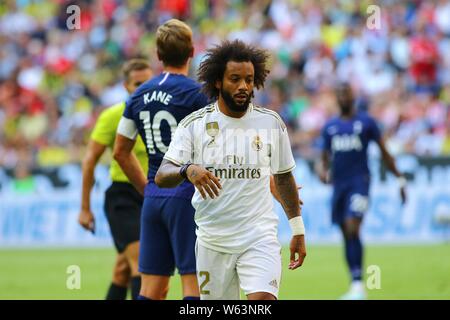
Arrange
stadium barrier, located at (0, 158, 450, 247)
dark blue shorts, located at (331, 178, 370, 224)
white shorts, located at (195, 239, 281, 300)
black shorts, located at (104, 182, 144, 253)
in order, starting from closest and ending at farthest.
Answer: white shorts, located at (195, 239, 281, 300) < black shorts, located at (104, 182, 144, 253) < dark blue shorts, located at (331, 178, 370, 224) < stadium barrier, located at (0, 158, 450, 247)

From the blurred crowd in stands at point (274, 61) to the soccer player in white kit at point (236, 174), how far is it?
13.6 metres

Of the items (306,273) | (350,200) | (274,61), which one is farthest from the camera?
(274,61)

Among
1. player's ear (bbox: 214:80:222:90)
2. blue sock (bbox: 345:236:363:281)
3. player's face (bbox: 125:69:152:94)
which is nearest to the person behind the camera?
player's ear (bbox: 214:80:222:90)

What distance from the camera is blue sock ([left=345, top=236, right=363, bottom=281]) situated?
43.4 feet

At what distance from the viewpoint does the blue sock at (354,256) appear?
1323 cm

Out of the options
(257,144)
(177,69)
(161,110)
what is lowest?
(257,144)

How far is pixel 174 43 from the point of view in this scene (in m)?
8.44

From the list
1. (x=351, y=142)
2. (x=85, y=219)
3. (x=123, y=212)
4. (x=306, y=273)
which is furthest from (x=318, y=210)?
(x=85, y=219)

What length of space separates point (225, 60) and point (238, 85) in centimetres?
24

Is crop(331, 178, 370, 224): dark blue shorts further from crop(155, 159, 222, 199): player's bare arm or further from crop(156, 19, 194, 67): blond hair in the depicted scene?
crop(155, 159, 222, 199): player's bare arm

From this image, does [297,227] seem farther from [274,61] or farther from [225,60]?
[274,61]

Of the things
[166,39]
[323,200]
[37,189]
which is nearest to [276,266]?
[166,39]

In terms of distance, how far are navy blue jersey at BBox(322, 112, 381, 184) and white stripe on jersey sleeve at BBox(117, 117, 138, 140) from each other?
5849 mm

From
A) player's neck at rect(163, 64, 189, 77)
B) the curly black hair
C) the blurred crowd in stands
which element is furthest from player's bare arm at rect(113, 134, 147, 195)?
the blurred crowd in stands
